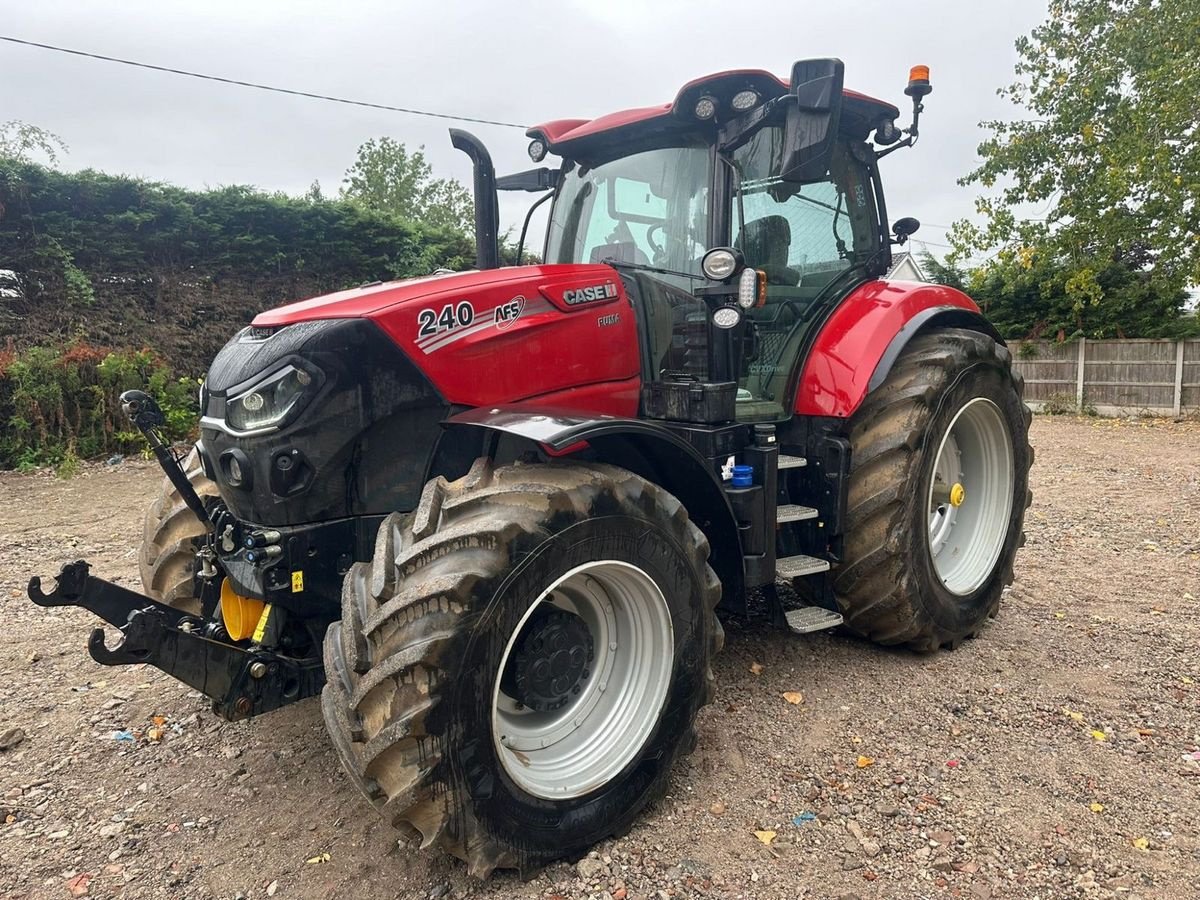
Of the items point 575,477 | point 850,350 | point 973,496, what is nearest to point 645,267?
point 850,350

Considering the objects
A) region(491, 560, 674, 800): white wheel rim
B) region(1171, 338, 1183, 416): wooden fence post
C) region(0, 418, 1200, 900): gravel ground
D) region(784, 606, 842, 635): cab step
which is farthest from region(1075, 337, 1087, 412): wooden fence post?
region(491, 560, 674, 800): white wheel rim

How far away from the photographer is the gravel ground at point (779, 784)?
235cm

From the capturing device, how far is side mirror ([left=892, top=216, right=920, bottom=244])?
14.7ft

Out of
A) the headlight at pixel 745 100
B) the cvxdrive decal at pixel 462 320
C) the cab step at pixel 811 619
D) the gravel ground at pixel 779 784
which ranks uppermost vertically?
the headlight at pixel 745 100

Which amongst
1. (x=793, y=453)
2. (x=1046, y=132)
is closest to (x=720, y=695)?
(x=793, y=453)

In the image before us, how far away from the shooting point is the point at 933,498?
166 inches

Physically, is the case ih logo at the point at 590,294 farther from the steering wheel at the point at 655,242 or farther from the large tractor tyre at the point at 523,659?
the large tractor tyre at the point at 523,659

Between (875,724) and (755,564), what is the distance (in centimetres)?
81

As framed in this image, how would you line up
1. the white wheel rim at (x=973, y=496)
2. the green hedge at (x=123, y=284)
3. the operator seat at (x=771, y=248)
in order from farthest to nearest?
1. the green hedge at (x=123, y=284)
2. the white wheel rim at (x=973, y=496)
3. the operator seat at (x=771, y=248)

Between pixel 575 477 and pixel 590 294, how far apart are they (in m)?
0.93

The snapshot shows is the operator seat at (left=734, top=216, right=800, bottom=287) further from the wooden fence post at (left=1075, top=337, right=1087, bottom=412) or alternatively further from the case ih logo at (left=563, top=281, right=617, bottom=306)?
the wooden fence post at (left=1075, top=337, right=1087, bottom=412)

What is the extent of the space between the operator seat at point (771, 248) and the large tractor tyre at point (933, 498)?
2.21ft

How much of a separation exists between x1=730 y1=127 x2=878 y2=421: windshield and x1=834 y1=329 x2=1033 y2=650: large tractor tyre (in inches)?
17.6

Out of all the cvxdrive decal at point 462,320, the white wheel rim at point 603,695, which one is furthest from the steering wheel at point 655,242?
the white wheel rim at point 603,695
